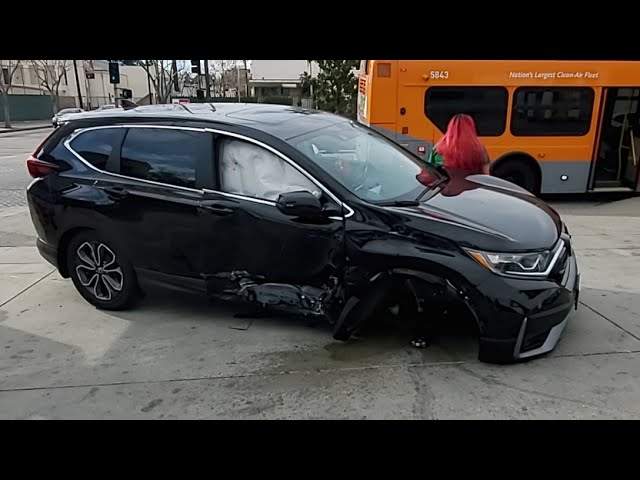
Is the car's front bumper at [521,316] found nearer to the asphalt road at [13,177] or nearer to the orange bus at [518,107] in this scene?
Result: the orange bus at [518,107]

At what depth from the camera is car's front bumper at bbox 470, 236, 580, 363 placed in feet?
9.62

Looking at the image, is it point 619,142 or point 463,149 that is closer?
point 463,149

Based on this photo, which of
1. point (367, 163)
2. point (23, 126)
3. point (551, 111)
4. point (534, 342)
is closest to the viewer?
point (534, 342)

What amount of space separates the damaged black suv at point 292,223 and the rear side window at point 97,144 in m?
0.01

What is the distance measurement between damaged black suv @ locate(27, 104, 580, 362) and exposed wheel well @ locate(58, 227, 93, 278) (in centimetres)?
1

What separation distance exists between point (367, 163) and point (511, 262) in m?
1.44

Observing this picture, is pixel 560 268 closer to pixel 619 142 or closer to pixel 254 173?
pixel 254 173

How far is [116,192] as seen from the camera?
3.93m

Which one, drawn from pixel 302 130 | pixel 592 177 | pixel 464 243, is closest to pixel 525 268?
pixel 464 243

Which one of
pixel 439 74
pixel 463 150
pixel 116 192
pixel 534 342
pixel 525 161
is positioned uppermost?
pixel 439 74

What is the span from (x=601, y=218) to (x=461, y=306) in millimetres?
5533

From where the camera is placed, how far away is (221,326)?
3902mm

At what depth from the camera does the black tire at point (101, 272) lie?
4.07 meters

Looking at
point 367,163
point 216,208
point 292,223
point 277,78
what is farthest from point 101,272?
point 277,78
